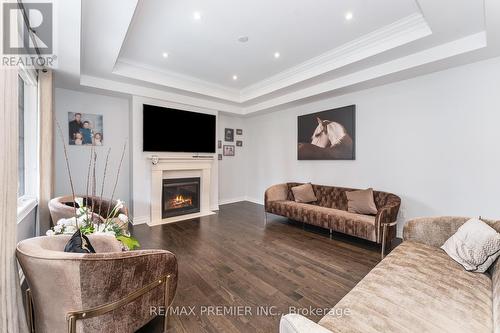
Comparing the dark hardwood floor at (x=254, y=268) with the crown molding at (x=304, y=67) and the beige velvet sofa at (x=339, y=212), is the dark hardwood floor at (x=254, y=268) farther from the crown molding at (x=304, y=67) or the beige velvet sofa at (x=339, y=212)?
the crown molding at (x=304, y=67)

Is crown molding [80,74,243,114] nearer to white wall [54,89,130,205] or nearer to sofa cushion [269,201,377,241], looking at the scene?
white wall [54,89,130,205]

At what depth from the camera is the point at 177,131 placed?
4859 millimetres

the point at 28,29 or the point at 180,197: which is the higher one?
the point at 28,29

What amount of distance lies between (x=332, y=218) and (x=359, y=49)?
2.63 metres

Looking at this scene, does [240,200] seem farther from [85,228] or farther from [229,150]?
[85,228]

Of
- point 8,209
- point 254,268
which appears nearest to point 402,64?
point 254,268

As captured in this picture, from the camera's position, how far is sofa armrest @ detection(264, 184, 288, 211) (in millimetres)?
4609

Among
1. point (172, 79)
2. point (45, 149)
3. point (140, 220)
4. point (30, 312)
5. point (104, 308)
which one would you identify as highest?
point (172, 79)

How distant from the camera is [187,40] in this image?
3113 millimetres

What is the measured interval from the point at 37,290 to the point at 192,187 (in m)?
3.92

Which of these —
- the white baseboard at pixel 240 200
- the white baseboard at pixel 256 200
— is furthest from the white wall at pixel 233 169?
the white baseboard at pixel 256 200

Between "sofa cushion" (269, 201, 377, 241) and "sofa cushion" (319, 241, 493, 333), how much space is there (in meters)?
1.32

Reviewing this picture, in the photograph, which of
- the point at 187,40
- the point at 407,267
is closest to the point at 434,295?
the point at 407,267

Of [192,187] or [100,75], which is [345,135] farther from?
[100,75]
